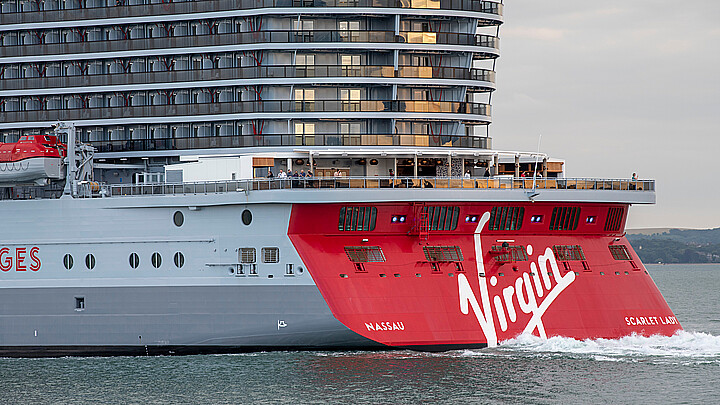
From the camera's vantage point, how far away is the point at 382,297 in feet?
157

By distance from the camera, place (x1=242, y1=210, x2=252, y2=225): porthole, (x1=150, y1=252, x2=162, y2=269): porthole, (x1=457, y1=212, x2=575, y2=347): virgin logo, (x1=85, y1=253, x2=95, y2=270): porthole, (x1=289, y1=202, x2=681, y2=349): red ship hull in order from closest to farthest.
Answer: (x1=289, y1=202, x2=681, y2=349): red ship hull → (x1=457, y1=212, x2=575, y2=347): virgin logo → (x1=242, y1=210, x2=252, y2=225): porthole → (x1=150, y1=252, x2=162, y2=269): porthole → (x1=85, y1=253, x2=95, y2=270): porthole

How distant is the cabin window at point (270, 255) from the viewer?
48.6 meters

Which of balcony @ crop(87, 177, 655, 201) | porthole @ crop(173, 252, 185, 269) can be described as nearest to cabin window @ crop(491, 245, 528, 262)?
balcony @ crop(87, 177, 655, 201)

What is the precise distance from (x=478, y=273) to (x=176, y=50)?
19608 mm

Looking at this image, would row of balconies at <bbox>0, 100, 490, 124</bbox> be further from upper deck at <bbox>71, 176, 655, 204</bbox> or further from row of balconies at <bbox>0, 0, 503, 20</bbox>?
upper deck at <bbox>71, 176, 655, 204</bbox>

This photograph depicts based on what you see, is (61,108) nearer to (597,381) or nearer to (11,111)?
(11,111)

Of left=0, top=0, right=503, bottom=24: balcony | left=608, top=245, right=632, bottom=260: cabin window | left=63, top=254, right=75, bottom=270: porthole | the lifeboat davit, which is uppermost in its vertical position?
left=0, top=0, right=503, bottom=24: balcony

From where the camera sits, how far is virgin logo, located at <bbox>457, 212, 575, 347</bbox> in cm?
4859

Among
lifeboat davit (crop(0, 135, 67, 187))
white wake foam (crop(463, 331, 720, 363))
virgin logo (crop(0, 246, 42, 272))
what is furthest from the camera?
lifeboat davit (crop(0, 135, 67, 187))

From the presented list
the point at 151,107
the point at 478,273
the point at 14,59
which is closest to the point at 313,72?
the point at 151,107

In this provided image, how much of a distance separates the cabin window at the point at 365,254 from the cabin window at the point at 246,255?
4.15 metres

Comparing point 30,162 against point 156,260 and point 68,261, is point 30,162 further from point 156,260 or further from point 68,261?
point 156,260

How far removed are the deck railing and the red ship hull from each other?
91 cm

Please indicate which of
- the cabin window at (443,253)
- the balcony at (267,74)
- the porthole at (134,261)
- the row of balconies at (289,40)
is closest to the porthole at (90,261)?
the porthole at (134,261)
